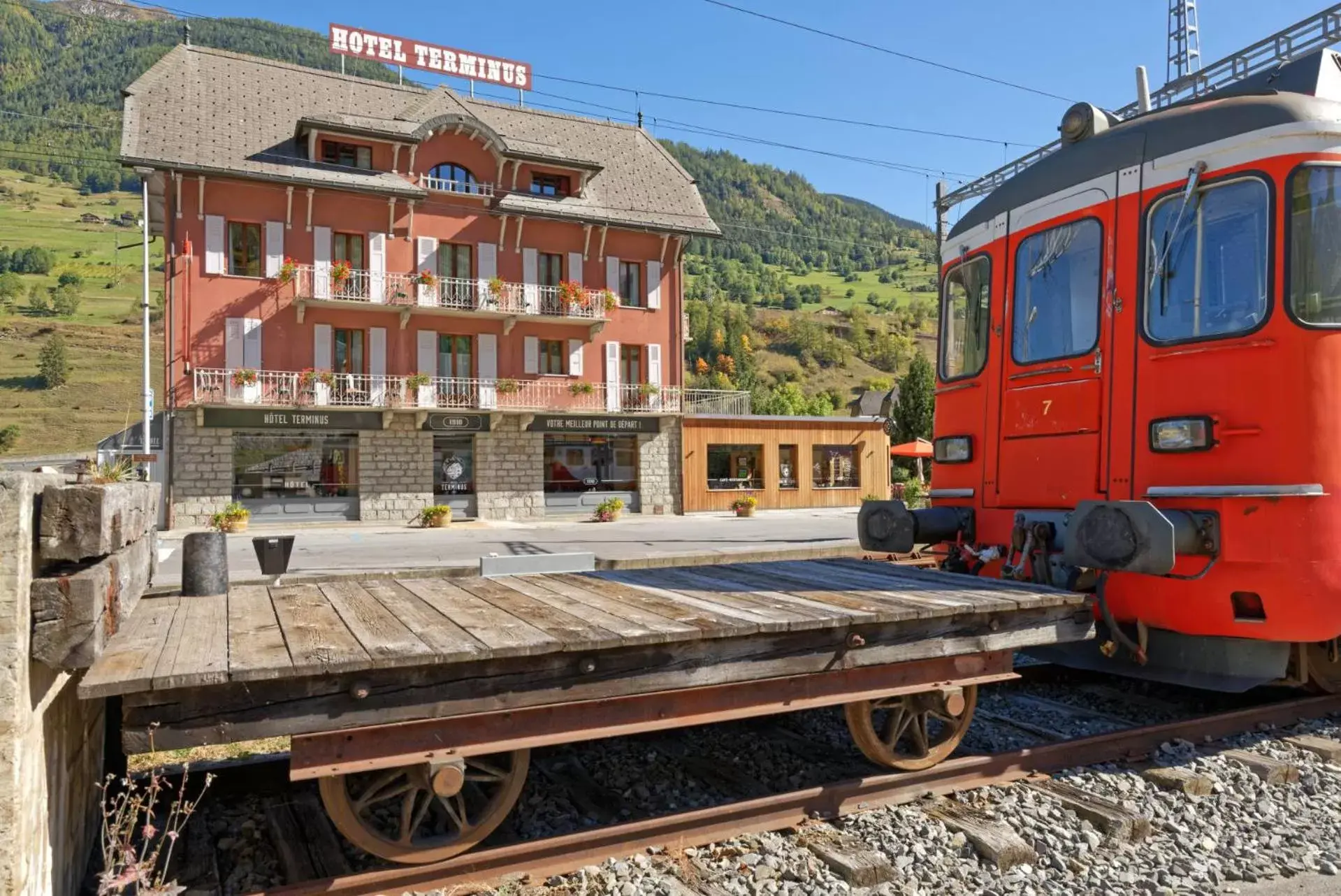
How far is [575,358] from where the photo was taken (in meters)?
30.9

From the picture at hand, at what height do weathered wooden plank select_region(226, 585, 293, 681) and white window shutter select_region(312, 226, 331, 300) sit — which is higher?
white window shutter select_region(312, 226, 331, 300)

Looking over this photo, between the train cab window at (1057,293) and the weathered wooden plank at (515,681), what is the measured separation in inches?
94.0

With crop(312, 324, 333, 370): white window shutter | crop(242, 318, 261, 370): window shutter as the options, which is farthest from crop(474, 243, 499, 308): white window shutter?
crop(242, 318, 261, 370): window shutter

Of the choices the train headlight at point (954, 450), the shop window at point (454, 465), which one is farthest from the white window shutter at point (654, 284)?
the train headlight at point (954, 450)

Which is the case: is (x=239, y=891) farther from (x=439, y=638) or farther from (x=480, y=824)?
(x=439, y=638)

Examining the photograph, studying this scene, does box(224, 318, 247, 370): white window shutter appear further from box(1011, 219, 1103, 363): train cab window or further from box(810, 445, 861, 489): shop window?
box(1011, 219, 1103, 363): train cab window

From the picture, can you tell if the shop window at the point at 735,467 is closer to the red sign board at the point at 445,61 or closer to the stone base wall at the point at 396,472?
the stone base wall at the point at 396,472

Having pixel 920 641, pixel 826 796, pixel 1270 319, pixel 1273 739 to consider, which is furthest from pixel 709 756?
pixel 1270 319

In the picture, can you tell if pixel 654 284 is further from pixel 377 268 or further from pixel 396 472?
pixel 396 472

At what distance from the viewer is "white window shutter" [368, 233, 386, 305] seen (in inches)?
1101

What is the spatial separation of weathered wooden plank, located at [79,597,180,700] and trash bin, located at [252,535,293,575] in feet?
11.7

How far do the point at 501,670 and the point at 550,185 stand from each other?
3018 centimetres

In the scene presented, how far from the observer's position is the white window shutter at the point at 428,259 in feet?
93.7

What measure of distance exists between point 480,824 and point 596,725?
24.2 inches
